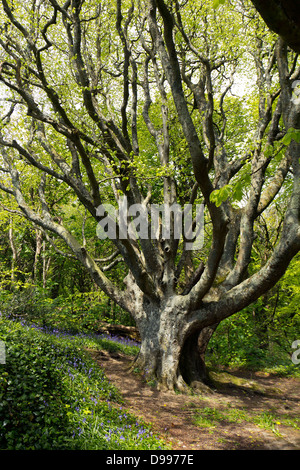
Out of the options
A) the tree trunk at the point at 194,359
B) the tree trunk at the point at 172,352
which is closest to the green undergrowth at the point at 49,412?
the tree trunk at the point at 172,352

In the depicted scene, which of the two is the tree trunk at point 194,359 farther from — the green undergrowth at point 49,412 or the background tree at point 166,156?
the green undergrowth at point 49,412

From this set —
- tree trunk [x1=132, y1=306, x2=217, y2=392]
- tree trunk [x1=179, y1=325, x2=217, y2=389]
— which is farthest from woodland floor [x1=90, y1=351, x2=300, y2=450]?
tree trunk [x1=179, y1=325, x2=217, y2=389]

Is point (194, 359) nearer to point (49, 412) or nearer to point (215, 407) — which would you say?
point (215, 407)

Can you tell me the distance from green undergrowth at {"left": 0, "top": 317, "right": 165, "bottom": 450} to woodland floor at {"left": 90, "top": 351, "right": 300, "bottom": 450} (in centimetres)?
59

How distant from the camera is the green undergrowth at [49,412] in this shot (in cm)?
332

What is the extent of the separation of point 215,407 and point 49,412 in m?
3.60

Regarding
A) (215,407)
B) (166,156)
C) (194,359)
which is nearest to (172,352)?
(194,359)

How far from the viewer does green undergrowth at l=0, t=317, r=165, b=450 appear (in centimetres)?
332

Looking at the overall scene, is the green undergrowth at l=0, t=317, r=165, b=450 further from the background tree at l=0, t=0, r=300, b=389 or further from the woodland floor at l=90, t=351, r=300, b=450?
the background tree at l=0, t=0, r=300, b=389

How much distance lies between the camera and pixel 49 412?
3592 mm

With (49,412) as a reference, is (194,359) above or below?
below

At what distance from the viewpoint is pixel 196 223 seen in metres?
8.52

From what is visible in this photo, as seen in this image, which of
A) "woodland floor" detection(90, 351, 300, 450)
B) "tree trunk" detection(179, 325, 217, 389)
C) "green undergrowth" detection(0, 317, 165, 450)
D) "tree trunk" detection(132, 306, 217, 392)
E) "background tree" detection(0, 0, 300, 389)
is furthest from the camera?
"tree trunk" detection(179, 325, 217, 389)
